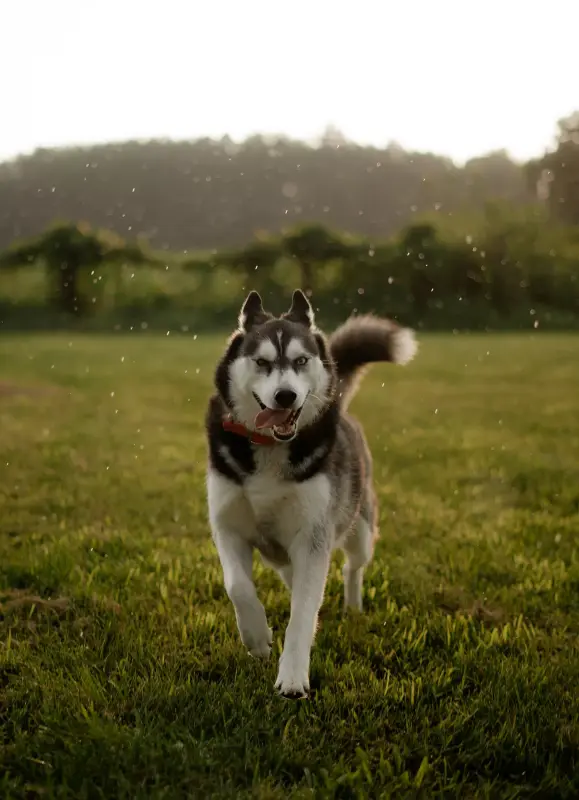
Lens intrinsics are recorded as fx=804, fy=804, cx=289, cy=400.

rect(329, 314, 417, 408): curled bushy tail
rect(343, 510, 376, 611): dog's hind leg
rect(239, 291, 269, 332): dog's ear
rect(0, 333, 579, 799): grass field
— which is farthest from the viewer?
rect(329, 314, 417, 408): curled bushy tail

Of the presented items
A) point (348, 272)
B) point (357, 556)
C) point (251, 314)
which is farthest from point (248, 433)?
point (348, 272)

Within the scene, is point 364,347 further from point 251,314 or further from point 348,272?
point 348,272

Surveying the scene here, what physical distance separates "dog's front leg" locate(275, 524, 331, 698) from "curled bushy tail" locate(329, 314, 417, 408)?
1.04 meters

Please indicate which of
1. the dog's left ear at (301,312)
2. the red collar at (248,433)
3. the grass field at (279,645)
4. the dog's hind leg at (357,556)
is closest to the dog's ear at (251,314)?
the dog's left ear at (301,312)

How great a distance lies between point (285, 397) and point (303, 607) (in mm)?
789

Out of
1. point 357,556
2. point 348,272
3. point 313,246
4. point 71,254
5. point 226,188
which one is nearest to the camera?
point 357,556

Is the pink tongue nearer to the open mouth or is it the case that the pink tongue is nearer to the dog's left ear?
the open mouth

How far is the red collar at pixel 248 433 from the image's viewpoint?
3174 millimetres

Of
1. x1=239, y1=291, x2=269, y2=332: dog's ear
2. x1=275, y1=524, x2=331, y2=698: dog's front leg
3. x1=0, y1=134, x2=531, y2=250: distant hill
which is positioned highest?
x1=0, y1=134, x2=531, y2=250: distant hill

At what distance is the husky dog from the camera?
3072 mm

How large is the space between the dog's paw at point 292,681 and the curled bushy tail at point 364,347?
151 cm

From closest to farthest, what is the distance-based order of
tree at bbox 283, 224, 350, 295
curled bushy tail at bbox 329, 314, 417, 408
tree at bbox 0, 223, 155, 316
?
curled bushy tail at bbox 329, 314, 417, 408 < tree at bbox 0, 223, 155, 316 < tree at bbox 283, 224, 350, 295

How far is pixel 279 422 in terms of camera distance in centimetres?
307

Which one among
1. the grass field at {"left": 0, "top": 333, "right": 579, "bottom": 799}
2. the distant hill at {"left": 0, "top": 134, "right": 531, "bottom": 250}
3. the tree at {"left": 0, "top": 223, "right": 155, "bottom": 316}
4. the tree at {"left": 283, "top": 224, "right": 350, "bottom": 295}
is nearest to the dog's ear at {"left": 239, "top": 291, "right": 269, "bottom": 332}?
the grass field at {"left": 0, "top": 333, "right": 579, "bottom": 799}
